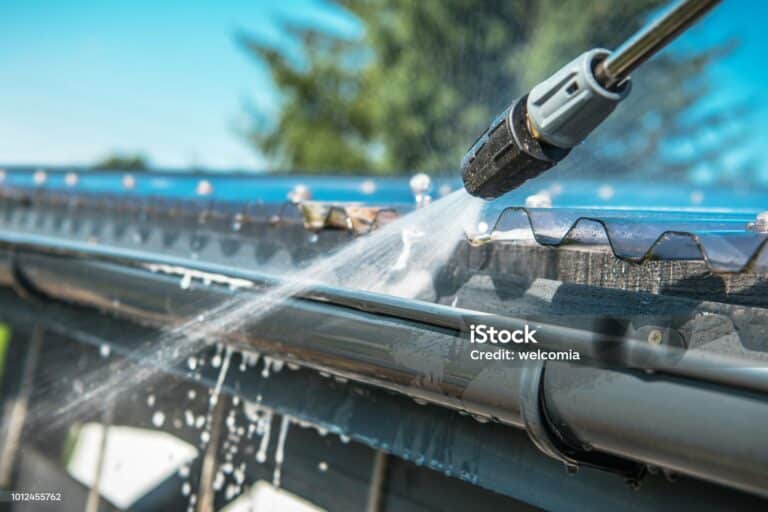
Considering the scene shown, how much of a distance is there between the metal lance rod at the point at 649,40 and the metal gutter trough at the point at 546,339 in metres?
0.38

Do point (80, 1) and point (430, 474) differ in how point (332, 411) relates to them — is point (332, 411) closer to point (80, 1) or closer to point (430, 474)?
point (430, 474)

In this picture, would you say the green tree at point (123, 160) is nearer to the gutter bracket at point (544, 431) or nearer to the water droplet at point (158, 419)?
the water droplet at point (158, 419)

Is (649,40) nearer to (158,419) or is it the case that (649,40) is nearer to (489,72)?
(158,419)

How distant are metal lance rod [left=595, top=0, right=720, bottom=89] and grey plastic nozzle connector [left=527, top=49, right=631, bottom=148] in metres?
0.02

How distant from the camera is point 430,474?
1955 millimetres

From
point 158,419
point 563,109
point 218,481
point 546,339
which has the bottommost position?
point 218,481

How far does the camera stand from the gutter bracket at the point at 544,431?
1.26 metres

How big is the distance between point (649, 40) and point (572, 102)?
15 cm

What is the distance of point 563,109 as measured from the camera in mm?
1066

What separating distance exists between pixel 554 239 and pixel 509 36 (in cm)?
1254

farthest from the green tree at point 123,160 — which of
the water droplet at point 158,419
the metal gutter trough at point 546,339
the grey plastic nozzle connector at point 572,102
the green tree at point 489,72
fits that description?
the grey plastic nozzle connector at point 572,102

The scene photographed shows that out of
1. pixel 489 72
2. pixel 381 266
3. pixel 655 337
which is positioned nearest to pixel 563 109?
pixel 655 337

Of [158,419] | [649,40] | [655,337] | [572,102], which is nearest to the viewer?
[649,40]

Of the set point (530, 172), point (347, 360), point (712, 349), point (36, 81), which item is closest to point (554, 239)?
point (530, 172)
